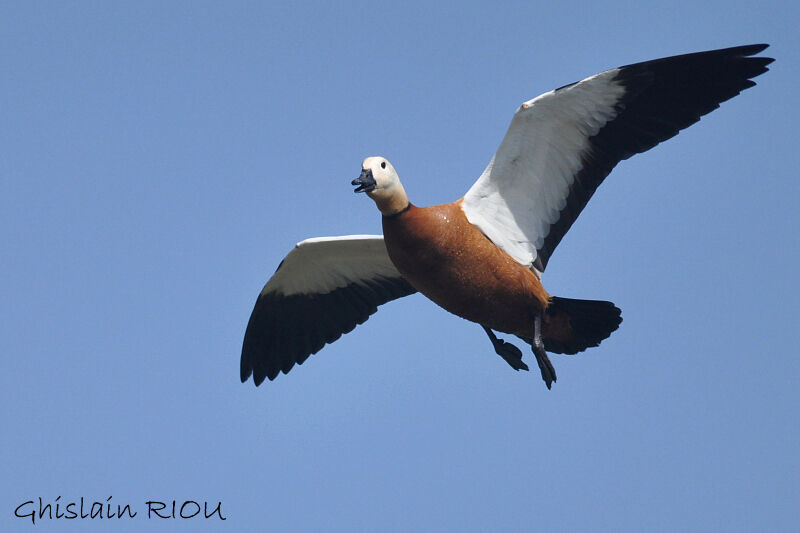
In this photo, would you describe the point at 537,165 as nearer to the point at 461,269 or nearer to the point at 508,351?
the point at 461,269

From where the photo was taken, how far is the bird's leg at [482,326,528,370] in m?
8.85

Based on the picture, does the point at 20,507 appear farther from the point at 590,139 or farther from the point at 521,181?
the point at 590,139

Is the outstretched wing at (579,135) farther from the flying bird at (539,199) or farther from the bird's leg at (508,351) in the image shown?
the bird's leg at (508,351)

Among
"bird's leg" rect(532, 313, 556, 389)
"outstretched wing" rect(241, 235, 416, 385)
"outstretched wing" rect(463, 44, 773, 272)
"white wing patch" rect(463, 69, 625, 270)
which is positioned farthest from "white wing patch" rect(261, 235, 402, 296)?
"bird's leg" rect(532, 313, 556, 389)

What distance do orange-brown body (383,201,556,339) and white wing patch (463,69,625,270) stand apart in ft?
0.80

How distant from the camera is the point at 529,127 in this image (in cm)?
800

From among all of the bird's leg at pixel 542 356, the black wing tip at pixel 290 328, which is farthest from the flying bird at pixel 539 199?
the black wing tip at pixel 290 328

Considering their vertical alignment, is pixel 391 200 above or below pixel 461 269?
above

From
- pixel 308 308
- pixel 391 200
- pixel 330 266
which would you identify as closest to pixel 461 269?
pixel 391 200

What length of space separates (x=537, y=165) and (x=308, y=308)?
2455 mm

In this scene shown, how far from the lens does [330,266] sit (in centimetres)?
935

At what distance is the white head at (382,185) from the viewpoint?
7.52 m

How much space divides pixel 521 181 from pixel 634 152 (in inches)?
32.4

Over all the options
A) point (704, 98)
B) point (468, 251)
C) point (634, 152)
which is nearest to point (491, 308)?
point (468, 251)
